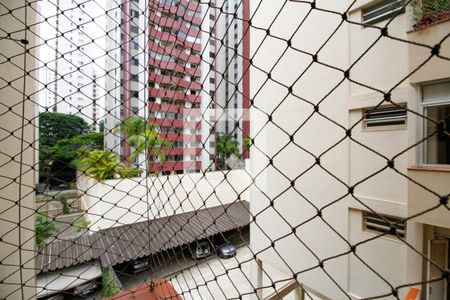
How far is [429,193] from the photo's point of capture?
1.67 meters

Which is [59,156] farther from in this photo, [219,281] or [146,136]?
[219,281]

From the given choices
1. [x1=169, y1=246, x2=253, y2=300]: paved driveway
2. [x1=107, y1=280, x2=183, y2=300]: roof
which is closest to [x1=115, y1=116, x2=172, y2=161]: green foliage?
[x1=107, y1=280, x2=183, y2=300]: roof

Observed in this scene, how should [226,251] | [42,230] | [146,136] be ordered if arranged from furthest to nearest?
[226,251] < [42,230] < [146,136]

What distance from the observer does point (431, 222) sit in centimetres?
174

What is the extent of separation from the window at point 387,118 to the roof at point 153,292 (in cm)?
209

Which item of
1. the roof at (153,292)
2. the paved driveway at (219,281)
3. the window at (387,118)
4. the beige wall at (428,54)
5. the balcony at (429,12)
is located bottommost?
the paved driveway at (219,281)

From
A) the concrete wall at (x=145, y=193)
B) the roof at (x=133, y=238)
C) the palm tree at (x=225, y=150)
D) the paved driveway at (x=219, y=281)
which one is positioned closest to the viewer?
the palm tree at (x=225, y=150)

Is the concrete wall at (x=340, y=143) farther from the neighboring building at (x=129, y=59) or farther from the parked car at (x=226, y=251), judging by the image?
the parked car at (x=226, y=251)

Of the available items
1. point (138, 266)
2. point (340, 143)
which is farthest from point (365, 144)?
point (138, 266)

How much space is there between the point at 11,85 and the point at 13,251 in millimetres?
489

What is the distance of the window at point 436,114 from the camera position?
1682 mm

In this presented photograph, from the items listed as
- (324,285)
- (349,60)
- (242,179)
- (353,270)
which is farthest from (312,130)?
(242,179)

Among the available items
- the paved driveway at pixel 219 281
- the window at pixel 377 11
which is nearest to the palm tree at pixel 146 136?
the paved driveway at pixel 219 281

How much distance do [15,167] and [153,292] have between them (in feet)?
1.82
